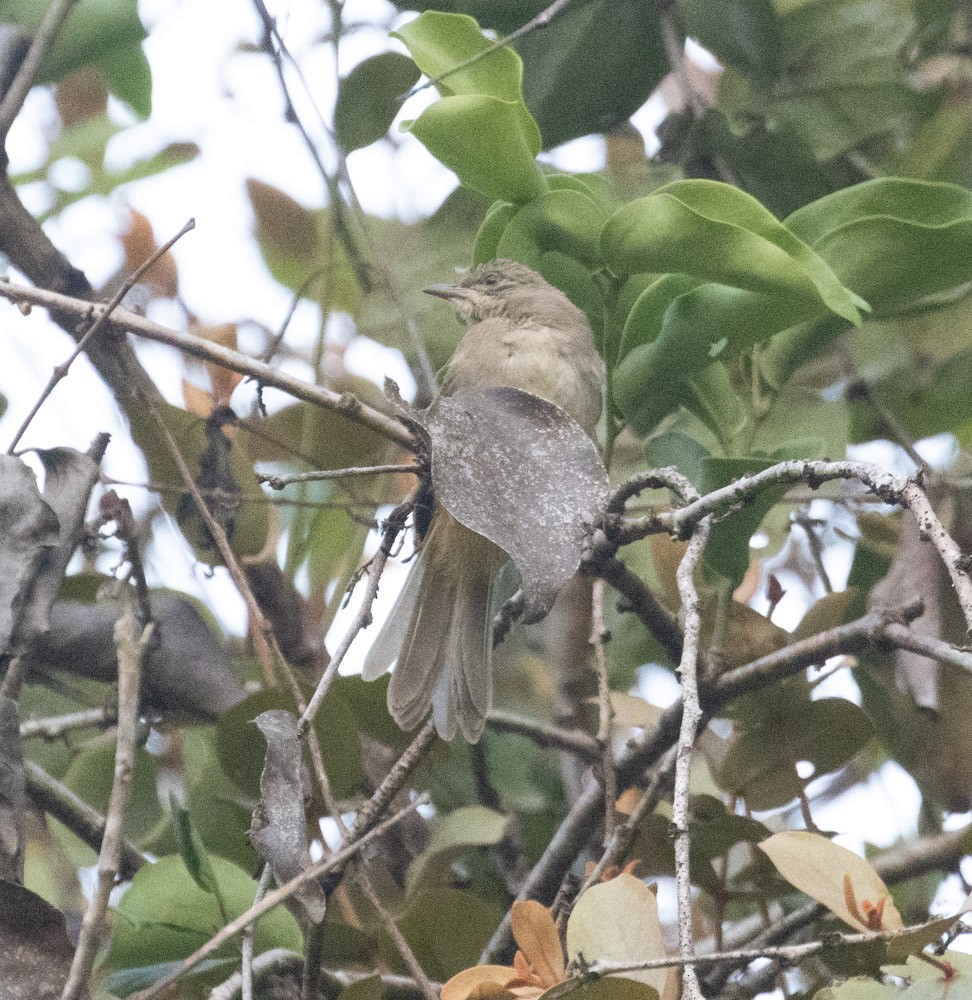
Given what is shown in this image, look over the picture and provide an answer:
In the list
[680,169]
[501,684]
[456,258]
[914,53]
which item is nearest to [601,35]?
[680,169]

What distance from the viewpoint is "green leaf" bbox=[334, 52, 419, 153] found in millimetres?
2529

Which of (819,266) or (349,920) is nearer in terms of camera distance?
(819,266)

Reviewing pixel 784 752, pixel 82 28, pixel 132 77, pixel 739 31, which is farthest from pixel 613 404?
pixel 132 77

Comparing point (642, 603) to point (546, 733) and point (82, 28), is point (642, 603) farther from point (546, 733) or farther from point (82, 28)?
point (82, 28)

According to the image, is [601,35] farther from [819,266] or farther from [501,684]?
[501,684]

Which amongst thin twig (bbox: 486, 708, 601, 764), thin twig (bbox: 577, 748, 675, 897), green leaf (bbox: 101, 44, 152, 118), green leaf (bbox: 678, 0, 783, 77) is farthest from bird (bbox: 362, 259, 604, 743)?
green leaf (bbox: 101, 44, 152, 118)

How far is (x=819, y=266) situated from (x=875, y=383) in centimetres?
101

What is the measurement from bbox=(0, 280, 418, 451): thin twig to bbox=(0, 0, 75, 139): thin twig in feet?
2.00

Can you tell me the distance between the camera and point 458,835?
2.21 m

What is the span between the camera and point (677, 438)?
2133 millimetres

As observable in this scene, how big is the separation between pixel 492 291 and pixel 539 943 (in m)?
1.75

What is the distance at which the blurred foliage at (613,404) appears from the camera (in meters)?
1.84

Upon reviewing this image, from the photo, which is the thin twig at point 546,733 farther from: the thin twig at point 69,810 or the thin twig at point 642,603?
the thin twig at point 69,810

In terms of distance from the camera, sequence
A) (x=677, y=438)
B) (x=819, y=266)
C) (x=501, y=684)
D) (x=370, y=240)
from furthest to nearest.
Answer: (x=501, y=684) → (x=370, y=240) → (x=677, y=438) → (x=819, y=266)
